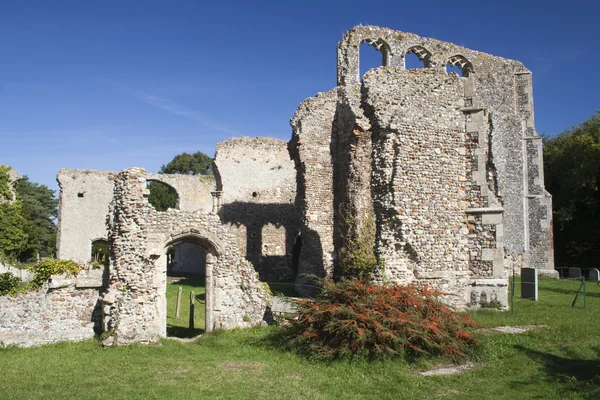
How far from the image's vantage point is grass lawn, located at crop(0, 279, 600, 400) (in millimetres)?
7574

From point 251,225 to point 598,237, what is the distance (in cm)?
1926

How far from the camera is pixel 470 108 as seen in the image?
1398 cm

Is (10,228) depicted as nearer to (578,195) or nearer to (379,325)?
(379,325)

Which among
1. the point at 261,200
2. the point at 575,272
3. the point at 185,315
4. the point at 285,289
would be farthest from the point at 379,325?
the point at 575,272

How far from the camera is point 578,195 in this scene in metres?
30.1

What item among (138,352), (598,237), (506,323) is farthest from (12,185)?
(598,237)

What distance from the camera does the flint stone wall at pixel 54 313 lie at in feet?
37.3

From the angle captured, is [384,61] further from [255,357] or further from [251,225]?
[255,357]

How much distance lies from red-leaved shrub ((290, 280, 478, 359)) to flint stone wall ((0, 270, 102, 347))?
5024mm

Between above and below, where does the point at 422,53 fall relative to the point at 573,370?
above

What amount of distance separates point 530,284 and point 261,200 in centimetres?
1569

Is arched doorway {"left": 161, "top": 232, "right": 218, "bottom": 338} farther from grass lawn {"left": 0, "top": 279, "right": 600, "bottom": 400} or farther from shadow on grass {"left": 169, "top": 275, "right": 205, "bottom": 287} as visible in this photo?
grass lawn {"left": 0, "top": 279, "right": 600, "bottom": 400}

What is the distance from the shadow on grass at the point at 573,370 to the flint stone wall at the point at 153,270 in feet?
20.4

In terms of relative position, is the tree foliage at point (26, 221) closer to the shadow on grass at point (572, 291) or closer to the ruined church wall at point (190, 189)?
the ruined church wall at point (190, 189)
